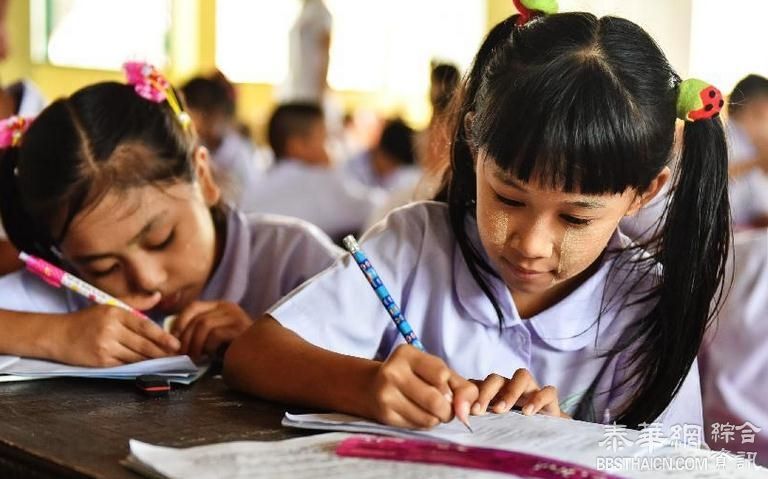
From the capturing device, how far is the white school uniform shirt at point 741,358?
1.17 metres

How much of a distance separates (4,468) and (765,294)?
83cm

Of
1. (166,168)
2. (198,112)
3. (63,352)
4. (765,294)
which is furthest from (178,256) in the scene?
(198,112)

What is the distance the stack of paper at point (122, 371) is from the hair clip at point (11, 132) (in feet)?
1.30

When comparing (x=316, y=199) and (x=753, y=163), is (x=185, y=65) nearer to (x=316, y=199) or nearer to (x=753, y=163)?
(x=316, y=199)

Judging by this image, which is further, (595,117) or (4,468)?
(595,117)

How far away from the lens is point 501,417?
905mm

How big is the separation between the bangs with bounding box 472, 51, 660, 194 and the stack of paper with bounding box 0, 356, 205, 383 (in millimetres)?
406

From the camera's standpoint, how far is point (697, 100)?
105 centimetres

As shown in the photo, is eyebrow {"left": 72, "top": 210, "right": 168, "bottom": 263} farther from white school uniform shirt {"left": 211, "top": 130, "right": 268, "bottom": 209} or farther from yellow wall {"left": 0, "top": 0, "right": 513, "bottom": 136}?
yellow wall {"left": 0, "top": 0, "right": 513, "bottom": 136}

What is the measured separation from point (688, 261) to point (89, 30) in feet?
18.4

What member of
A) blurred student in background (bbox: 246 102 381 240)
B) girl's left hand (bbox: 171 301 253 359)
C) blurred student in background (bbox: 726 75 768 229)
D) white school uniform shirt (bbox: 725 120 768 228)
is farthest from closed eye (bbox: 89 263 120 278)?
blurred student in background (bbox: 246 102 381 240)

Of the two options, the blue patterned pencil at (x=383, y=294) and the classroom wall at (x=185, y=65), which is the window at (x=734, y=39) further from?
the blue patterned pencil at (x=383, y=294)

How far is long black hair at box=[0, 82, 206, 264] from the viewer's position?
53.0 inches

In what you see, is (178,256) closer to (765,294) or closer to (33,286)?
(33,286)
